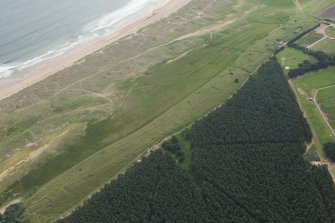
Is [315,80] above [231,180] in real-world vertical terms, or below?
below

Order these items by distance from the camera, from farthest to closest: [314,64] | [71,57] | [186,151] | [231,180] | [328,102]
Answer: [71,57]
[314,64]
[328,102]
[186,151]
[231,180]

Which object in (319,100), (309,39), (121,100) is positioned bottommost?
(319,100)

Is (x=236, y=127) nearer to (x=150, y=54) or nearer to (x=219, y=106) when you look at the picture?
(x=219, y=106)

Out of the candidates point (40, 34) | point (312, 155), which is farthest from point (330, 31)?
point (40, 34)

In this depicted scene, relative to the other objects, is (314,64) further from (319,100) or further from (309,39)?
(309,39)

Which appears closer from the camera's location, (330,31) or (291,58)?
(291,58)

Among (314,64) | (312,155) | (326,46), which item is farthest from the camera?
(326,46)
